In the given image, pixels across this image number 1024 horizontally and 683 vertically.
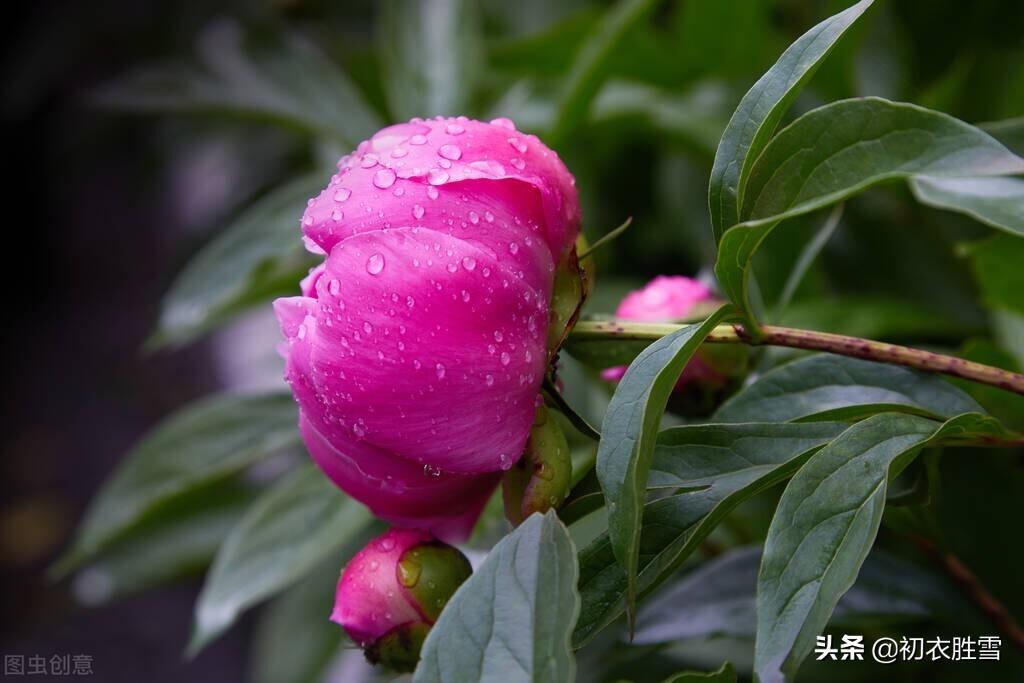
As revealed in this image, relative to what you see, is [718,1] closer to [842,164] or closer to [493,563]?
[842,164]

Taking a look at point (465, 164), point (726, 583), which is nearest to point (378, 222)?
point (465, 164)

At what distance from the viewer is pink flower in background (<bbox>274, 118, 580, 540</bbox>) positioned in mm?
343

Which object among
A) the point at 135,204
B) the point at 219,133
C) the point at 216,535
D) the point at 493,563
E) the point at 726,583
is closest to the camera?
the point at 493,563

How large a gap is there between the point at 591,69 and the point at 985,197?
323 mm

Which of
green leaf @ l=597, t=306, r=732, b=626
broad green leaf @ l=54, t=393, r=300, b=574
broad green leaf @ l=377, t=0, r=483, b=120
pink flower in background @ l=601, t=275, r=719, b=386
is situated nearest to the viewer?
green leaf @ l=597, t=306, r=732, b=626

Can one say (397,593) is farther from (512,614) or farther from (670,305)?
(670,305)

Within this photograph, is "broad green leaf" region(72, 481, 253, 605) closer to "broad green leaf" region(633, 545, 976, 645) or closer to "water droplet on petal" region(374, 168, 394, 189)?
"broad green leaf" region(633, 545, 976, 645)

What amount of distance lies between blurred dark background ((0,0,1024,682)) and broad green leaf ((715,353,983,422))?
0.30 m

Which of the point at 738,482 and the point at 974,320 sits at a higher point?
the point at 738,482

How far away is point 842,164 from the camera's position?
1.24 ft

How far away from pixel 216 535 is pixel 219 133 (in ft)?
1.72

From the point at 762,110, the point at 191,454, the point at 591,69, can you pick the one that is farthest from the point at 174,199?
the point at 762,110

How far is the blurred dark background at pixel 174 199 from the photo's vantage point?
787mm

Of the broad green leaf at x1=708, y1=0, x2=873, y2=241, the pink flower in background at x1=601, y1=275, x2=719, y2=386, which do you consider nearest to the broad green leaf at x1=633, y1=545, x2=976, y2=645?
the pink flower in background at x1=601, y1=275, x2=719, y2=386
